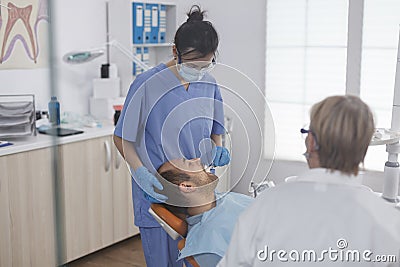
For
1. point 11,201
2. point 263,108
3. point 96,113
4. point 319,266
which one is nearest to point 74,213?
point 96,113

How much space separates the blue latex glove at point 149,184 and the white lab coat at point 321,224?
478mm

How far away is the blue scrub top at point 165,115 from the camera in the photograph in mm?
1617

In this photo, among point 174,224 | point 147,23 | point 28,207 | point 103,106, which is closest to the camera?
point 174,224

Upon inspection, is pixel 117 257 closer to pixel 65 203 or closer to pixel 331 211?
pixel 65 203

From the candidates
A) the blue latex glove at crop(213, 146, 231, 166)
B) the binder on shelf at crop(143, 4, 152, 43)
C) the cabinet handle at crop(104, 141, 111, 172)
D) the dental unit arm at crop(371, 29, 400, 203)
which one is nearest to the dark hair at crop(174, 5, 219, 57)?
the blue latex glove at crop(213, 146, 231, 166)

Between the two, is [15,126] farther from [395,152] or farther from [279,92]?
[395,152]

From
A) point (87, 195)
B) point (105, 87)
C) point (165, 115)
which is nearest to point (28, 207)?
point (165, 115)

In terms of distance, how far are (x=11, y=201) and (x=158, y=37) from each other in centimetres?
154

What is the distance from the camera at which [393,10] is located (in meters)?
2.05

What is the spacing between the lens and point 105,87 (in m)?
2.86

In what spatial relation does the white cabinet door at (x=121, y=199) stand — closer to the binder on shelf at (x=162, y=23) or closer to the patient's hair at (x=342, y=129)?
the binder on shelf at (x=162, y=23)

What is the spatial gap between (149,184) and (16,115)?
577mm

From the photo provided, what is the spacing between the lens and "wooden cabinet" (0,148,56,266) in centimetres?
165

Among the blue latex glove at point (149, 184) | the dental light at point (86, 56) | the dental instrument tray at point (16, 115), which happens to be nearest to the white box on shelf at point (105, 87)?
the dental light at point (86, 56)
